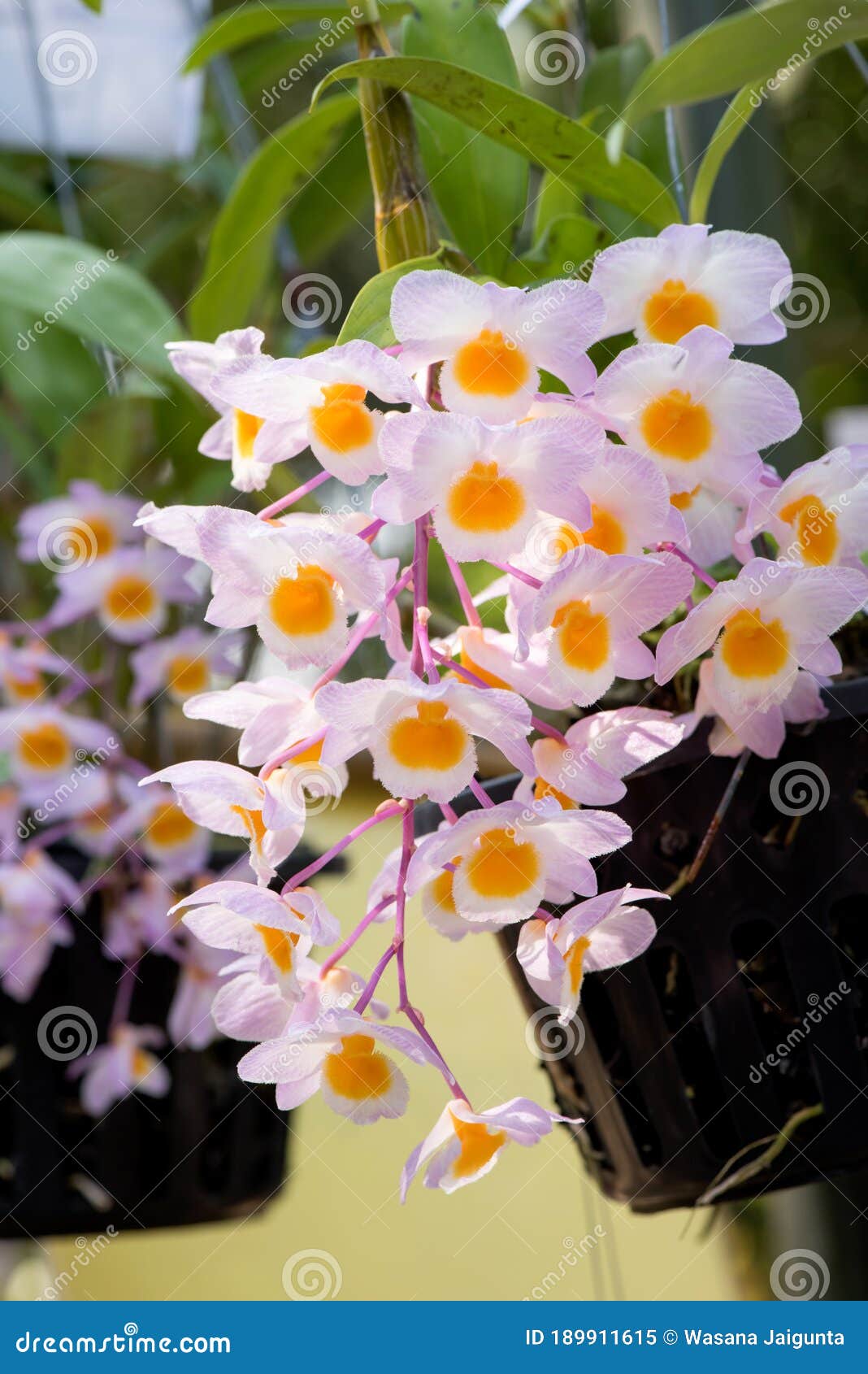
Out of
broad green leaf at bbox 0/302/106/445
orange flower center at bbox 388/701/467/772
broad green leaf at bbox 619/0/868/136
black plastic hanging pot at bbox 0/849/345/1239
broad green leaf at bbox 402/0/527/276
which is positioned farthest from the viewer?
broad green leaf at bbox 0/302/106/445

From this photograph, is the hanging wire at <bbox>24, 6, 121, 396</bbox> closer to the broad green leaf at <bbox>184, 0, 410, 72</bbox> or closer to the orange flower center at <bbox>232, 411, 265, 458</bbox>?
the broad green leaf at <bbox>184, 0, 410, 72</bbox>

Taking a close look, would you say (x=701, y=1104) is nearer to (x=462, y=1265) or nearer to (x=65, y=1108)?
(x=65, y=1108)

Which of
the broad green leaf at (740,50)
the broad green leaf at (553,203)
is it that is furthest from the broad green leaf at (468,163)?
the broad green leaf at (740,50)

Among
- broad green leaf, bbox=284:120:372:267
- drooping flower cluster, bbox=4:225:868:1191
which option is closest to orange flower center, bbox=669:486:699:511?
drooping flower cluster, bbox=4:225:868:1191

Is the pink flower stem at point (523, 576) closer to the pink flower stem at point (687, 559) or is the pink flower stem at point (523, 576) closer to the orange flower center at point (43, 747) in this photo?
the pink flower stem at point (687, 559)

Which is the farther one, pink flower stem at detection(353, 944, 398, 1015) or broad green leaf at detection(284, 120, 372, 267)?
broad green leaf at detection(284, 120, 372, 267)

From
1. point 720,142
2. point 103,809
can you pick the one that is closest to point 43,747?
point 103,809
